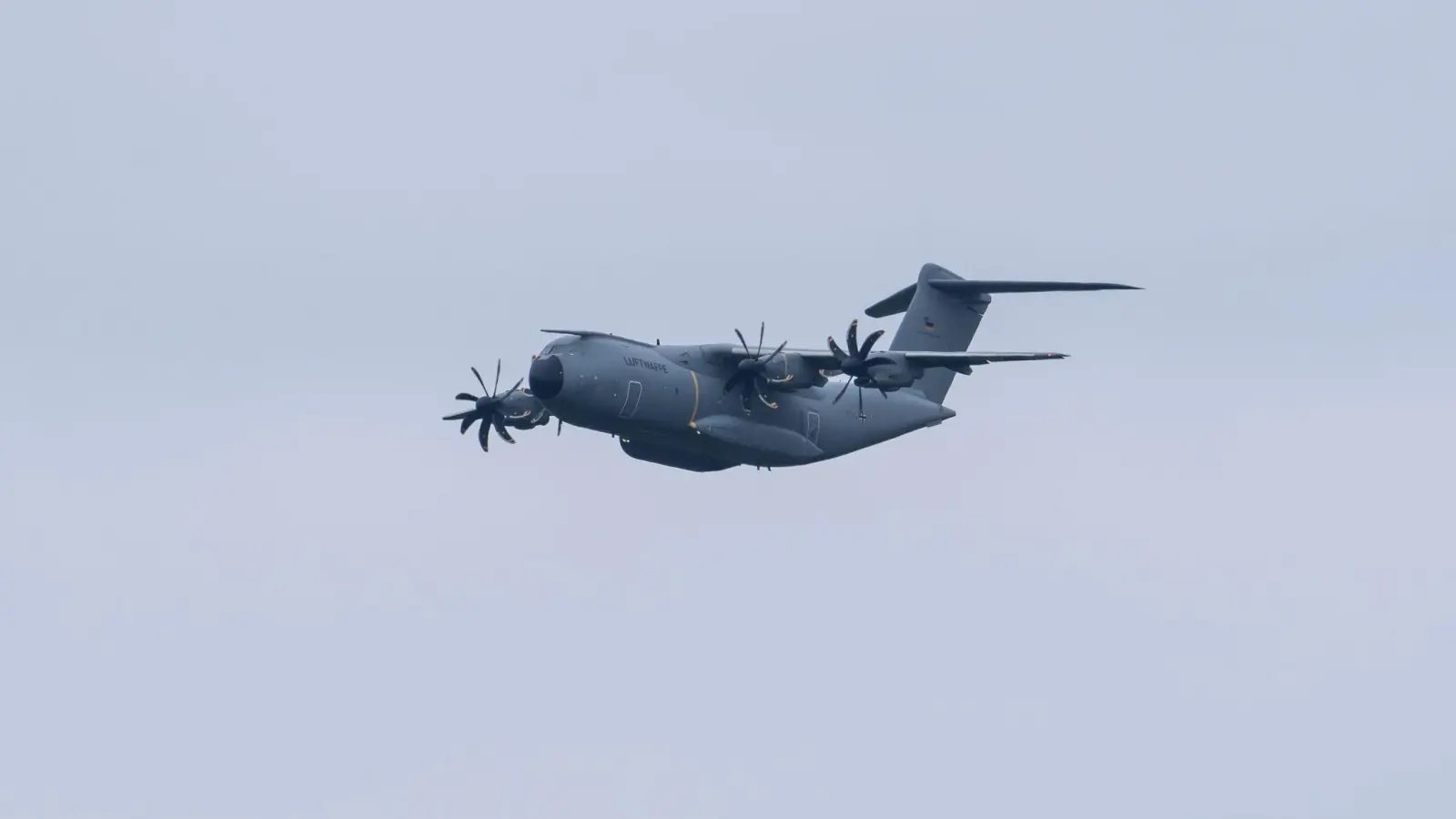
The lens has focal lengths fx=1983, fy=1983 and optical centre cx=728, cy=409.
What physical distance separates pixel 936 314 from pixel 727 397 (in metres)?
7.16

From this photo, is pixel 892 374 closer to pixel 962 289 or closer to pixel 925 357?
pixel 925 357

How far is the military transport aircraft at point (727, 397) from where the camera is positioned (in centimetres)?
3888

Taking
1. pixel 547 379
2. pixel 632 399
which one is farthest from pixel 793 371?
pixel 547 379

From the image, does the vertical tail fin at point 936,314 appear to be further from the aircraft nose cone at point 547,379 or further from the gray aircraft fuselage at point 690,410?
the aircraft nose cone at point 547,379

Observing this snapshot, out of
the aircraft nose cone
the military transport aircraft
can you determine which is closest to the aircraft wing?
the military transport aircraft

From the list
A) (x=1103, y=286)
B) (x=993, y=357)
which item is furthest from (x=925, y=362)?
(x=1103, y=286)

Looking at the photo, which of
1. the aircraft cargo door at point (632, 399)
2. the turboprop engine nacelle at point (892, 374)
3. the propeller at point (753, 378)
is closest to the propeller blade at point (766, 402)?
the propeller at point (753, 378)

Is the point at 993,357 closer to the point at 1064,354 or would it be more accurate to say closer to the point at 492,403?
the point at 1064,354

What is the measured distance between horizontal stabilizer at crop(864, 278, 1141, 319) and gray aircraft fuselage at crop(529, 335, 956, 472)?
8.19 ft

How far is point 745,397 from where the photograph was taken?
41.1 meters

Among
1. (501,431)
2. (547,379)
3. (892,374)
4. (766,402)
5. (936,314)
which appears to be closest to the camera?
(547,379)

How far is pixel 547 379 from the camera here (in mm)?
38250

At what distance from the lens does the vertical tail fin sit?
45531mm

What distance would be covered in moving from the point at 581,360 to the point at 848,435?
→ 7.42m
